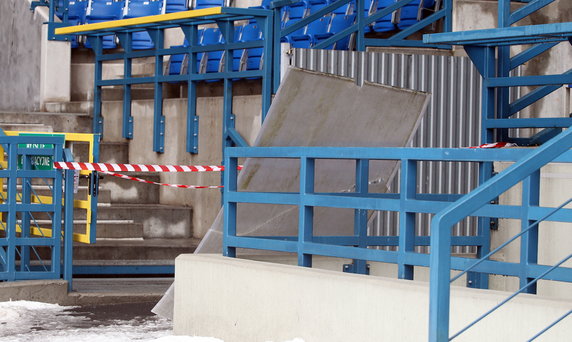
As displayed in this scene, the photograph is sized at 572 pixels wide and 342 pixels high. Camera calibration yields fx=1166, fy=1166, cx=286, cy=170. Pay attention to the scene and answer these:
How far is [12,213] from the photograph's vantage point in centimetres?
1143

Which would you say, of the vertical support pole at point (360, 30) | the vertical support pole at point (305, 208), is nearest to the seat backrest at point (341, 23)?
the vertical support pole at point (360, 30)

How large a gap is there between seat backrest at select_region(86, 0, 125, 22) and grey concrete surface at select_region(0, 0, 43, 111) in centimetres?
96

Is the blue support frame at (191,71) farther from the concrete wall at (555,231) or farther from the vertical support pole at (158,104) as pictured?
the concrete wall at (555,231)

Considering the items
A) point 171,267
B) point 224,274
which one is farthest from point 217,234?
point 171,267

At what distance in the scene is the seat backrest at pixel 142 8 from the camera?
736 inches

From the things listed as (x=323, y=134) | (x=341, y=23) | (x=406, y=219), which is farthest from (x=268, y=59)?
(x=406, y=219)

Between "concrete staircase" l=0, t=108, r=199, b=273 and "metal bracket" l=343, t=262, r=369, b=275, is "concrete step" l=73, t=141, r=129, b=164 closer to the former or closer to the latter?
"concrete staircase" l=0, t=108, r=199, b=273

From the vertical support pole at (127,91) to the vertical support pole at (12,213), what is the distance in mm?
5007

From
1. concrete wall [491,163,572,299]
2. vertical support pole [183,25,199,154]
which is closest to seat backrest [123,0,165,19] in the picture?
vertical support pole [183,25,199,154]

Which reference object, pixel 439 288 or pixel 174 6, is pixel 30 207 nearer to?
pixel 439 288

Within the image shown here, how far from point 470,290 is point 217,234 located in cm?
314

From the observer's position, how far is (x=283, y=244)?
796cm

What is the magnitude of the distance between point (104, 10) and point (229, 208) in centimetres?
1134

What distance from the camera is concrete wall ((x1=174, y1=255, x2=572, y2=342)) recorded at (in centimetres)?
601
